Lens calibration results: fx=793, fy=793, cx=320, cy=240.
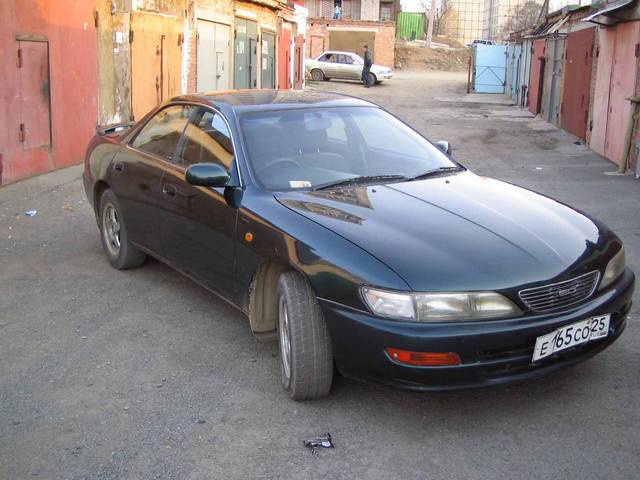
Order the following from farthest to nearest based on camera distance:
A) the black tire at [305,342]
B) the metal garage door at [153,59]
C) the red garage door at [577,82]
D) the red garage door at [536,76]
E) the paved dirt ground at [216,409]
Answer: the red garage door at [536,76] → the red garage door at [577,82] → the metal garage door at [153,59] → the black tire at [305,342] → the paved dirt ground at [216,409]

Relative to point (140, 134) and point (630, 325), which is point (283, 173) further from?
point (630, 325)

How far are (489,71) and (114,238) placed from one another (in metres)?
30.5

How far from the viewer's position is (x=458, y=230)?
3.97 meters

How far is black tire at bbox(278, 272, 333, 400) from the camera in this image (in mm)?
3828

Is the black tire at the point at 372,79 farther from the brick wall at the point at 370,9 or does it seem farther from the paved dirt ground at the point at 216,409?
the paved dirt ground at the point at 216,409

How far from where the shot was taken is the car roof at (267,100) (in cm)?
513

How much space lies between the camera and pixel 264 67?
953 inches

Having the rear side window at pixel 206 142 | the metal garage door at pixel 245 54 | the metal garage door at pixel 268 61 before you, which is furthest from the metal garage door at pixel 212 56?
the rear side window at pixel 206 142

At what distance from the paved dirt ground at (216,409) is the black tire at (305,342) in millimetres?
131

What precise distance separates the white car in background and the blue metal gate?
4.00 meters

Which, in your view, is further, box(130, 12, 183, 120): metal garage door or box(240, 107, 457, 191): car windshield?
box(130, 12, 183, 120): metal garage door

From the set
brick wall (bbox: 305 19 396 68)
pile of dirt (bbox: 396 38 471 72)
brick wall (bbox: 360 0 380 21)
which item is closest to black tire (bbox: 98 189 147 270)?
brick wall (bbox: 305 19 396 68)

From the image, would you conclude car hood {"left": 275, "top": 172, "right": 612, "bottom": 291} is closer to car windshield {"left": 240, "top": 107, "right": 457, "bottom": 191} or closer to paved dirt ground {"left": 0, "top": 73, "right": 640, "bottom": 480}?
car windshield {"left": 240, "top": 107, "right": 457, "bottom": 191}

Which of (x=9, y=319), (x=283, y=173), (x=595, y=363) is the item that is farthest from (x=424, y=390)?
(x=9, y=319)
